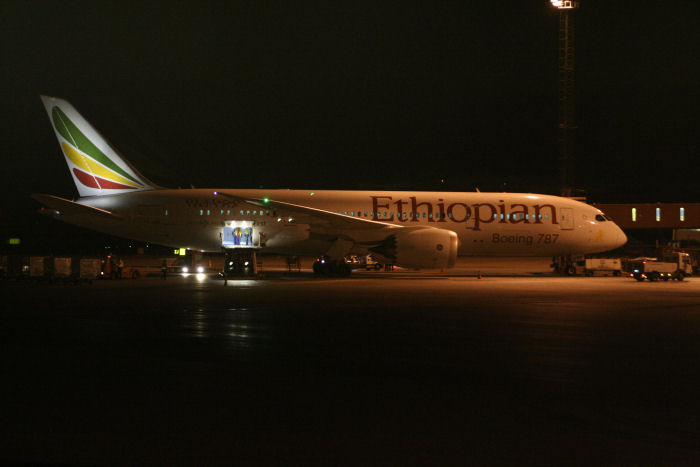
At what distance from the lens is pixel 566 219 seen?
2964cm

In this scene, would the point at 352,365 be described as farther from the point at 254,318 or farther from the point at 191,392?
the point at 254,318

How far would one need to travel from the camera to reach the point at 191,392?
661 cm

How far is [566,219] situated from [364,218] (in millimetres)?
8887

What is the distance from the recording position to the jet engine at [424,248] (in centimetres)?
2492

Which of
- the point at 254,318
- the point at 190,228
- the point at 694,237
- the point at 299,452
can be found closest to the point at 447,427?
the point at 299,452

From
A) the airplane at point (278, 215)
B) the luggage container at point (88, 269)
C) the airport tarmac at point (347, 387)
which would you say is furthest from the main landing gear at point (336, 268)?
the airport tarmac at point (347, 387)

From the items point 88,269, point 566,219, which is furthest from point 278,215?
point 566,219

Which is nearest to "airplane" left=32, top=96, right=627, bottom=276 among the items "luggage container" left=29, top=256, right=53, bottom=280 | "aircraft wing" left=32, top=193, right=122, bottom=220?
"aircraft wing" left=32, top=193, right=122, bottom=220

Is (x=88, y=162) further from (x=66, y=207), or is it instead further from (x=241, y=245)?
(x=241, y=245)

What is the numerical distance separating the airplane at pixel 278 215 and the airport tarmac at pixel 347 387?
1285cm

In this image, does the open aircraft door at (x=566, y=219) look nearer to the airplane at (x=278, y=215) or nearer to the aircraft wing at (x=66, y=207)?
the airplane at (x=278, y=215)

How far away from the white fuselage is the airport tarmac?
43.6 feet

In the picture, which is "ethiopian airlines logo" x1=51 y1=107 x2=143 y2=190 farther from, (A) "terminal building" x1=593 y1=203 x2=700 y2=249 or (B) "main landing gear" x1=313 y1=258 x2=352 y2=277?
(A) "terminal building" x1=593 y1=203 x2=700 y2=249

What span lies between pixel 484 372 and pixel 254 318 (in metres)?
6.18
